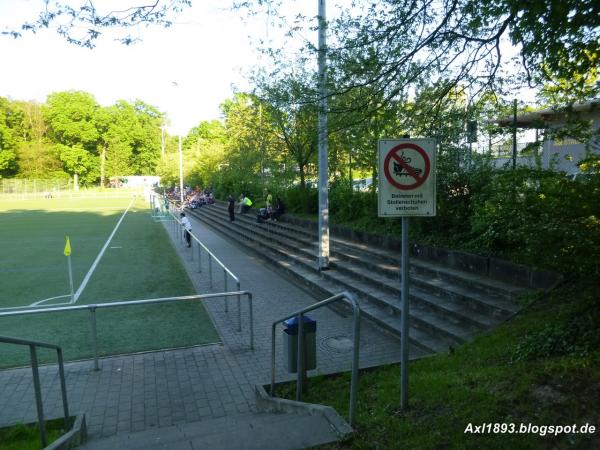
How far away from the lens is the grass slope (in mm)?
3113

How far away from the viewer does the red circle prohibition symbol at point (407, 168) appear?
3721 mm

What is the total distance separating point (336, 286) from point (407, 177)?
21.6 feet

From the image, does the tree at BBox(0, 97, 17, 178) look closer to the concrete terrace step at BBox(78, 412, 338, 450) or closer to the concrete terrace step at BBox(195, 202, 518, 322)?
the concrete terrace step at BBox(195, 202, 518, 322)

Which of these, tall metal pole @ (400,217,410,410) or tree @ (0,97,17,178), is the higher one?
tree @ (0,97,17,178)

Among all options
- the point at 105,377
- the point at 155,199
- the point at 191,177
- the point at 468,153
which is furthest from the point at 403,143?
the point at 191,177

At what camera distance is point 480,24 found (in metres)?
6.25

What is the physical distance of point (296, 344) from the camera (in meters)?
4.89

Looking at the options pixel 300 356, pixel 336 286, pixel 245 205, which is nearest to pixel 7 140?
pixel 245 205

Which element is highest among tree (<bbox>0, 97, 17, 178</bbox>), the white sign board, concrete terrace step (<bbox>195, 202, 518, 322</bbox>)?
tree (<bbox>0, 97, 17, 178</bbox>)

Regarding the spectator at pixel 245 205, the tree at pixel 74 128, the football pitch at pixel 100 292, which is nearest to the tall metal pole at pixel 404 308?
the football pitch at pixel 100 292

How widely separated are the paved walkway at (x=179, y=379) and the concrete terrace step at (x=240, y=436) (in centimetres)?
78

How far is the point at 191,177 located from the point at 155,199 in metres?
12.0

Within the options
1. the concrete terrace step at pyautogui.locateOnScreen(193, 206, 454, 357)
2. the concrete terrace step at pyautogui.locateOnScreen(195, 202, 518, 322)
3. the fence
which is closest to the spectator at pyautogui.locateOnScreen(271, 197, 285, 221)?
the concrete terrace step at pyautogui.locateOnScreen(193, 206, 454, 357)

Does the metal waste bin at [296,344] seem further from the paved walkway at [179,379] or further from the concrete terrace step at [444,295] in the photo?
the concrete terrace step at [444,295]
